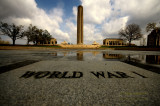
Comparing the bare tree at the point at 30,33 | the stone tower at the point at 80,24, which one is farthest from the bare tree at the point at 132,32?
the bare tree at the point at 30,33

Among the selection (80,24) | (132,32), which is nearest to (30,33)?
(80,24)

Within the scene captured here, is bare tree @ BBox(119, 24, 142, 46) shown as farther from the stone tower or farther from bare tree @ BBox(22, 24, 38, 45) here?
bare tree @ BBox(22, 24, 38, 45)

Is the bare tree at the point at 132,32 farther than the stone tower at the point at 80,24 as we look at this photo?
No

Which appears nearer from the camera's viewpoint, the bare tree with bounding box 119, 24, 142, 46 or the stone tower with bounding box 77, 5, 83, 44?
the bare tree with bounding box 119, 24, 142, 46

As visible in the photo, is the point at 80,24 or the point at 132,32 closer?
the point at 132,32

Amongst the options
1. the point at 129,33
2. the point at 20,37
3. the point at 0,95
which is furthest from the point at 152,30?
the point at 20,37

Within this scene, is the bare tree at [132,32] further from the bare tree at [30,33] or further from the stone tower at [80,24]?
the bare tree at [30,33]

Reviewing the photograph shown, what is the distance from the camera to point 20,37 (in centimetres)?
3509

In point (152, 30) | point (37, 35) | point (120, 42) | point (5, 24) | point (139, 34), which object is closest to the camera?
point (152, 30)

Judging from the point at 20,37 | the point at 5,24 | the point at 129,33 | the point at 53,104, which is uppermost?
the point at 5,24

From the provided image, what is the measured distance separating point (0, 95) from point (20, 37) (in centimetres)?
4406

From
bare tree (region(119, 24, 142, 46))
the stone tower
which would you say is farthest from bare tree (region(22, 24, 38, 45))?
bare tree (region(119, 24, 142, 46))

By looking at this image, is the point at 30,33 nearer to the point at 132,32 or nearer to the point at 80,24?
the point at 80,24

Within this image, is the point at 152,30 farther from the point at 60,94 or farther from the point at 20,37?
the point at 20,37
